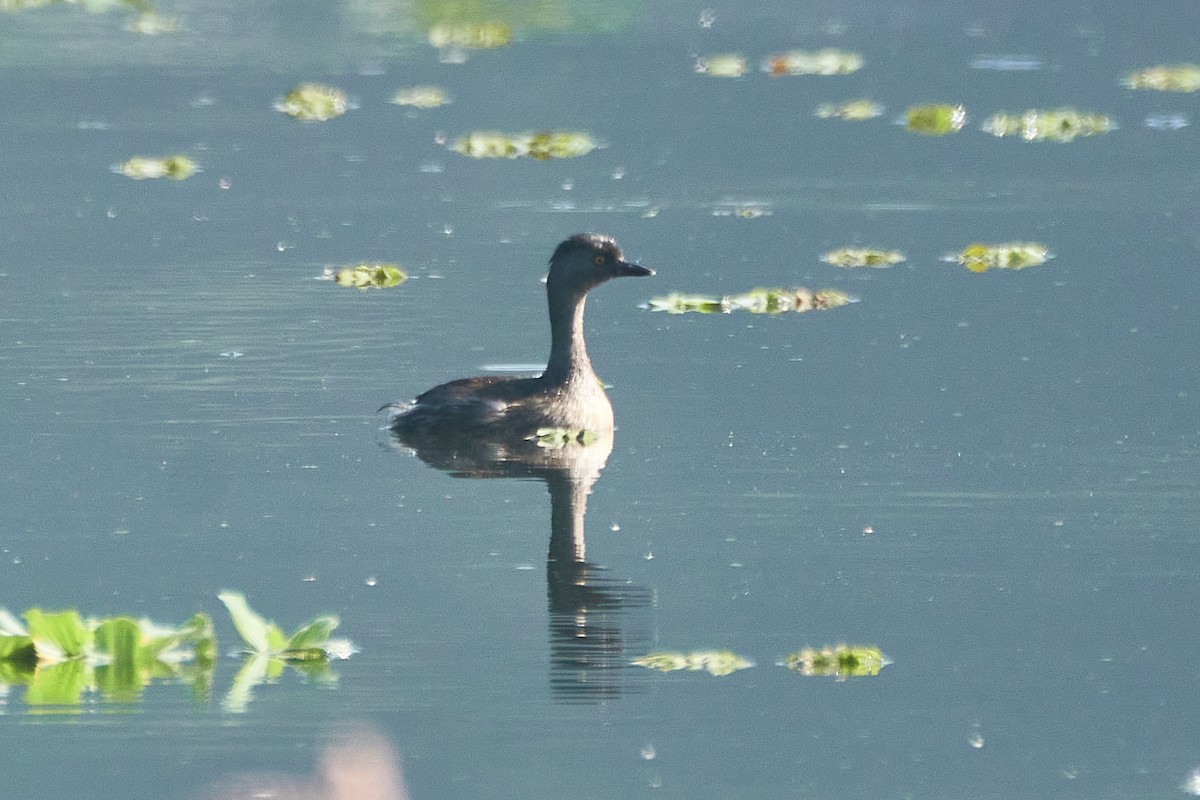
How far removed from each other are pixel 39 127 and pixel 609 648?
14.3m

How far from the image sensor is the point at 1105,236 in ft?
52.9

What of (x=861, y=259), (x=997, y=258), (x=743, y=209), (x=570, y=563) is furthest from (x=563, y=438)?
(x=743, y=209)

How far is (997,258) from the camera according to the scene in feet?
49.9

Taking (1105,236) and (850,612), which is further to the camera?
(1105,236)

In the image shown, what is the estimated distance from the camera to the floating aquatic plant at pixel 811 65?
24.4 m

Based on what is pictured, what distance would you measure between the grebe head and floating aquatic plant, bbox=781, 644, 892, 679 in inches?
175

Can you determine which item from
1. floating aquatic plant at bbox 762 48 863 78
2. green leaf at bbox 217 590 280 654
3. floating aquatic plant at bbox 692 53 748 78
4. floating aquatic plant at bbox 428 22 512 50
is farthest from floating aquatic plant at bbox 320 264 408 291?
floating aquatic plant at bbox 428 22 512 50

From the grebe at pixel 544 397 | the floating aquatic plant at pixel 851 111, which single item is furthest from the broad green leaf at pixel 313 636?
the floating aquatic plant at pixel 851 111

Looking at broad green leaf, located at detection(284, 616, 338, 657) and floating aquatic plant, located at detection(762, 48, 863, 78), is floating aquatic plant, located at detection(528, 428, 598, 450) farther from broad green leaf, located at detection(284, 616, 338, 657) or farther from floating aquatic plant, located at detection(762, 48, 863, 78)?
floating aquatic plant, located at detection(762, 48, 863, 78)

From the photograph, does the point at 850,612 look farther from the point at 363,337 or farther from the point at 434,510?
the point at 363,337

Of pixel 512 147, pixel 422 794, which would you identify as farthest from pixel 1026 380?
pixel 512 147

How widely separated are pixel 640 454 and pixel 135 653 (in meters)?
3.70

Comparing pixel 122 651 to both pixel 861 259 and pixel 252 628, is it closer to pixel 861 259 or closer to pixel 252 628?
pixel 252 628

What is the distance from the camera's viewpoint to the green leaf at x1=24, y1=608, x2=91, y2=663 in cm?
775
